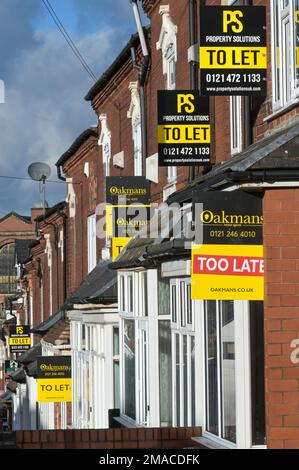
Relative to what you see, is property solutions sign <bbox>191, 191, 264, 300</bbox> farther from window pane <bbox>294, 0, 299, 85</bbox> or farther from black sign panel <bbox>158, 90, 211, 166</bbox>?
black sign panel <bbox>158, 90, 211, 166</bbox>

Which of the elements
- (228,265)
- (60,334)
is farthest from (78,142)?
(228,265)

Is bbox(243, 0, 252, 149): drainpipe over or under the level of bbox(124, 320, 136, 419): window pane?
over

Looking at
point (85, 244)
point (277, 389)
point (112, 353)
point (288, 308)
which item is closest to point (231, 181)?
point (288, 308)

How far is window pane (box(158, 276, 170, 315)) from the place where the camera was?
14.3 metres

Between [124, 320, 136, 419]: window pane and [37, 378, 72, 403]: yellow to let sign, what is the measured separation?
8.90 metres

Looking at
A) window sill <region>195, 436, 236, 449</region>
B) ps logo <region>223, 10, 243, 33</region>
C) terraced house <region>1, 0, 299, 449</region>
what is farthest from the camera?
ps logo <region>223, 10, 243, 33</region>

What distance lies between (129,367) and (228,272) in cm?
696

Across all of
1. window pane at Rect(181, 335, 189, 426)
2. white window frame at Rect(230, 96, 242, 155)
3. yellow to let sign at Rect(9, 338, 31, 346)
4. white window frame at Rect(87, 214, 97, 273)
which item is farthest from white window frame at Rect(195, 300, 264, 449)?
yellow to let sign at Rect(9, 338, 31, 346)

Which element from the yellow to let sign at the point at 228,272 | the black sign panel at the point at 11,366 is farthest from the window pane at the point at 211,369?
the black sign panel at the point at 11,366

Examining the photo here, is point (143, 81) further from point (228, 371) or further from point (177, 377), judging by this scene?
point (228, 371)

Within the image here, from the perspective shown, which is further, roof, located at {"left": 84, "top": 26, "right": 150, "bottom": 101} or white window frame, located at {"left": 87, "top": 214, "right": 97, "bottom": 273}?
white window frame, located at {"left": 87, "top": 214, "right": 97, "bottom": 273}

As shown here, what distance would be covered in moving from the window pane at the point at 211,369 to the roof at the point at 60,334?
1706cm

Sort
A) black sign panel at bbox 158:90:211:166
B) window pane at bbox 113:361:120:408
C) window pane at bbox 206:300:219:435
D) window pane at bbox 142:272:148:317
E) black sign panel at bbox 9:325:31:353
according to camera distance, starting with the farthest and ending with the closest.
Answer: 1. black sign panel at bbox 9:325:31:353
2. window pane at bbox 113:361:120:408
3. black sign panel at bbox 158:90:211:166
4. window pane at bbox 142:272:148:317
5. window pane at bbox 206:300:219:435

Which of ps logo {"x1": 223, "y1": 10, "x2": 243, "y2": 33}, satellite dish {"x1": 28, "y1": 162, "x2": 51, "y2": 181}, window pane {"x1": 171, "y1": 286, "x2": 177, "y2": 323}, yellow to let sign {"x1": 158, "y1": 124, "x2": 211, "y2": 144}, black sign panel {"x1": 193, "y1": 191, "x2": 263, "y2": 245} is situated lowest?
window pane {"x1": 171, "y1": 286, "x2": 177, "y2": 323}
